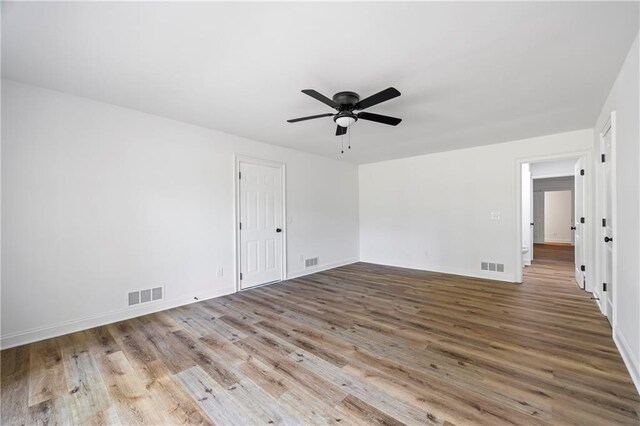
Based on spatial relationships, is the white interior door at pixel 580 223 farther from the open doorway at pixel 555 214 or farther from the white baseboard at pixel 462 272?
the white baseboard at pixel 462 272

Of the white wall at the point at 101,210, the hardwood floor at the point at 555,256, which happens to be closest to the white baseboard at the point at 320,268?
the white wall at the point at 101,210

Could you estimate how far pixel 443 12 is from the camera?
64.4 inches

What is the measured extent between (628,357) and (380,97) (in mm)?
2844

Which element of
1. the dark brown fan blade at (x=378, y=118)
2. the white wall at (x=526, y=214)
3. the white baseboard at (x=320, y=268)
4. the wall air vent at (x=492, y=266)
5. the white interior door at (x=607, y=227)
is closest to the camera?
the dark brown fan blade at (x=378, y=118)

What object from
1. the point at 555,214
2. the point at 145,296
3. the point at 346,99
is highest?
the point at 346,99

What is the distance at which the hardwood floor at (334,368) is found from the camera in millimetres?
1672

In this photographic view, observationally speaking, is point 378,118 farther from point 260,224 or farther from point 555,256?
point 555,256

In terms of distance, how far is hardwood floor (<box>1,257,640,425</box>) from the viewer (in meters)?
1.67

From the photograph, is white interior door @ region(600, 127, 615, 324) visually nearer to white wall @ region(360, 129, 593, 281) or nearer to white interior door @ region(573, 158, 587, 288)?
white interior door @ region(573, 158, 587, 288)

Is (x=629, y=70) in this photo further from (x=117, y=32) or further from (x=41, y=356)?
(x=41, y=356)

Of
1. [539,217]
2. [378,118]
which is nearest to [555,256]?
[539,217]

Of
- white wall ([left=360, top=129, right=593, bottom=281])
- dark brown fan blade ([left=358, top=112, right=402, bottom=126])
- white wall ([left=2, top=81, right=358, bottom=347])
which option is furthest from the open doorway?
white wall ([left=2, top=81, right=358, bottom=347])

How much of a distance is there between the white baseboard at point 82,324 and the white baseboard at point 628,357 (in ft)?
14.3

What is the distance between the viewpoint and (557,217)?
33.6 ft
